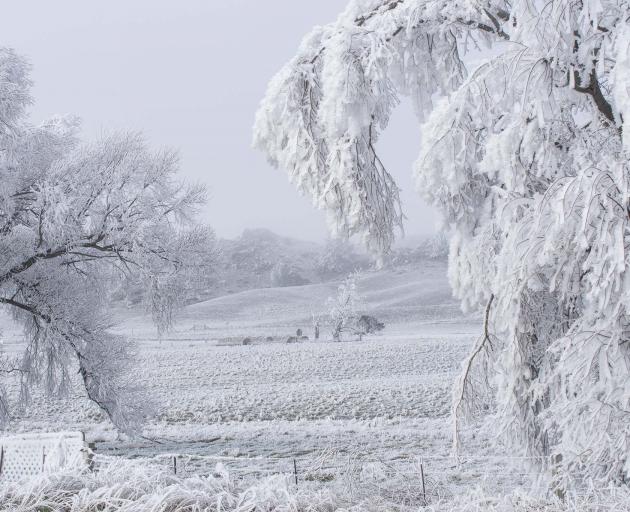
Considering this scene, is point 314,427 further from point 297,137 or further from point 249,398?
point 297,137

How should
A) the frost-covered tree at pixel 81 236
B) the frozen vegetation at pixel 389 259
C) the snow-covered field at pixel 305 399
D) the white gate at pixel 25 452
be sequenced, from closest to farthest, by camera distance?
the frozen vegetation at pixel 389 259
the white gate at pixel 25 452
the snow-covered field at pixel 305 399
the frost-covered tree at pixel 81 236

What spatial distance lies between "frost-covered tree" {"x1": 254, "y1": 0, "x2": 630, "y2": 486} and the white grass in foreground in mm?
2427

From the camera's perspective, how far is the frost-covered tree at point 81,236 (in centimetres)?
1197

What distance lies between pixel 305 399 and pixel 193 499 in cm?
1600

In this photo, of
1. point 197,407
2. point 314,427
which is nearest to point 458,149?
point 314,427

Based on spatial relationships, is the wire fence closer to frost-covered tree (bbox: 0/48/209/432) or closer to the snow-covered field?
the snow-covered field

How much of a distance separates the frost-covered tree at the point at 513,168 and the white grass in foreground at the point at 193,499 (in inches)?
95.6

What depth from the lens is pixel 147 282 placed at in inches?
515

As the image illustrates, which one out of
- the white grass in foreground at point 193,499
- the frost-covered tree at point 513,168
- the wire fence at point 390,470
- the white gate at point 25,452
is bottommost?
the wire fence at point 390,470

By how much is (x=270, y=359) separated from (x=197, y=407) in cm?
662

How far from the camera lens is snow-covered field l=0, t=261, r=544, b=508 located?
1120 centimetres

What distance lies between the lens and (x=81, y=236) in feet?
39.4

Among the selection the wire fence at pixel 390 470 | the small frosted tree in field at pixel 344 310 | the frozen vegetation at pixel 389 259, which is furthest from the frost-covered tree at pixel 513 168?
the small frosted tree in field at pixel 344 310

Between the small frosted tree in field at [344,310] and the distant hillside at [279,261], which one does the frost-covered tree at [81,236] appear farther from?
the distant hillside at [279,261]
